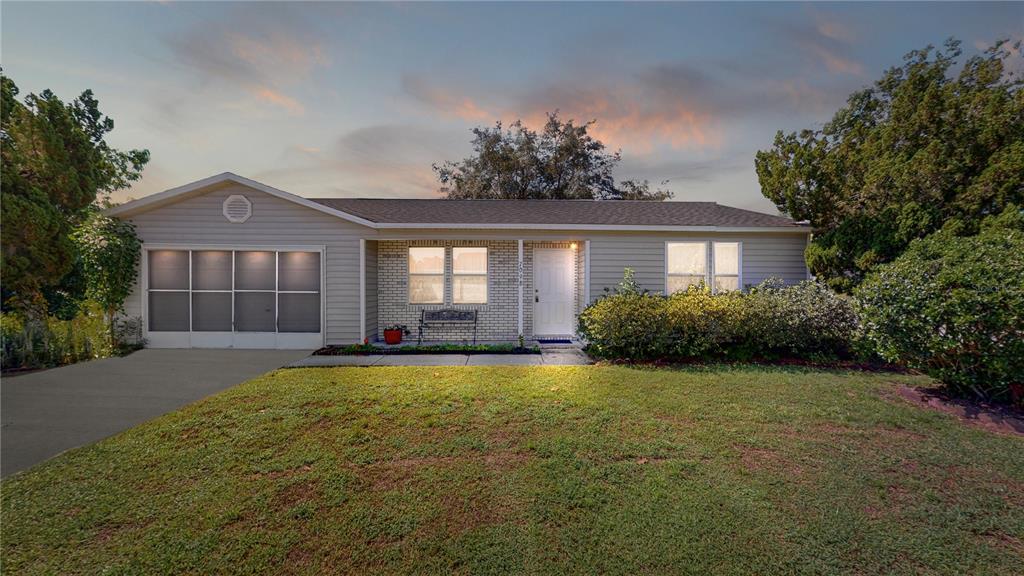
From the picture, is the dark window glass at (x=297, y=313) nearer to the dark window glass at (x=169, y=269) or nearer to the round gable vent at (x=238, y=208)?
the round gable vent at (x=238, y=208)

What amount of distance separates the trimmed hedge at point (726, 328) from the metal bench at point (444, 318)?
3.45 metres

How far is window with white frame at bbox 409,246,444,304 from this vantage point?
A: 10.4m

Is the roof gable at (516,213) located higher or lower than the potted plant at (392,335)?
higher

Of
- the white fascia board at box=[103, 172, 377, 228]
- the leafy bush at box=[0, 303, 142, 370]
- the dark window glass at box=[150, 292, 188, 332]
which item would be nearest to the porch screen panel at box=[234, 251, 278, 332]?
the dark window glass at box=[150, 292, 188, 332]

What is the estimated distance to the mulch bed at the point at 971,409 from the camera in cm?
452

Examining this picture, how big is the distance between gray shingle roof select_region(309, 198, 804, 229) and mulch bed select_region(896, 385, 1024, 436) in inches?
198

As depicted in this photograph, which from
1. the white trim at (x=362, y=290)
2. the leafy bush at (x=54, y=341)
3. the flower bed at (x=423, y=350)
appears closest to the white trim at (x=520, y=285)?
the flower bed at (x=423, y=350)

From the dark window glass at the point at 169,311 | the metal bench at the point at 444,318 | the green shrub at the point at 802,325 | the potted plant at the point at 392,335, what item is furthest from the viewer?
the metal bench at the point at 444,318

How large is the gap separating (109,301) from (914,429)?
44.5ft

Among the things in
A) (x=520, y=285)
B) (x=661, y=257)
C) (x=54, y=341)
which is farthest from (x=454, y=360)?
(x=54, y=341)

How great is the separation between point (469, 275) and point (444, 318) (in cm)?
132

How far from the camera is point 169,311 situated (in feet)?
29.0

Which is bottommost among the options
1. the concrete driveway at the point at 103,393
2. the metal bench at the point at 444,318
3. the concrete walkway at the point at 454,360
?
the concrete driveway at the point at 103,393

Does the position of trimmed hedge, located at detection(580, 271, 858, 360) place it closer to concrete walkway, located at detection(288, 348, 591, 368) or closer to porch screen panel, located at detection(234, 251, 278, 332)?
concrete walkway, located at detection(288, 348, 591, 368)
